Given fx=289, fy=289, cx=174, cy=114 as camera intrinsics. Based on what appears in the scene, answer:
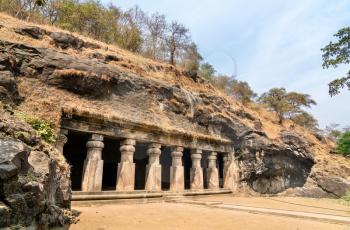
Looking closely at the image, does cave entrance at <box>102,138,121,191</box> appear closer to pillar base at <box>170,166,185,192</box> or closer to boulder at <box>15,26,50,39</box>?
pillar base at <box>170,166,185,192</box>

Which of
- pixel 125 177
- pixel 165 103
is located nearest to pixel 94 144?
pixel 125 177

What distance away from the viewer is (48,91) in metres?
11.0

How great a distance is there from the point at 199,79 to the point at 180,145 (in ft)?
22.8

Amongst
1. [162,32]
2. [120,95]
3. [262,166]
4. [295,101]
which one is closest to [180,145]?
[120,95]

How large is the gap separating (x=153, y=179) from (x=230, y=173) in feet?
18.9

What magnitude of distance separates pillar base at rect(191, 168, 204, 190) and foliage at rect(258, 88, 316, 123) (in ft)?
53.4

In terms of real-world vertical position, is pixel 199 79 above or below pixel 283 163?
above

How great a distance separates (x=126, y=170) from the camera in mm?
11594

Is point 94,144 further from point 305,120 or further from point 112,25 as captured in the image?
point 305,120

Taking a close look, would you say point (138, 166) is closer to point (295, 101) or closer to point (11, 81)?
point (11, 81)

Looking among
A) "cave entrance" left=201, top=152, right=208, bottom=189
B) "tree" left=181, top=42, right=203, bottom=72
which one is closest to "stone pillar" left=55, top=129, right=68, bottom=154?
"cave entrance" left=201, top=152, right=208, bottom=189

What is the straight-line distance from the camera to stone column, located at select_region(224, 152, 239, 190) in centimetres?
1639

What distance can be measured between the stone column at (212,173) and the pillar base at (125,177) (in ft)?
17.4

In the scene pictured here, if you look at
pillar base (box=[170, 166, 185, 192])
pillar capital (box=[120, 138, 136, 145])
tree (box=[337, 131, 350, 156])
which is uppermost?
tree (box=[337, 131, 350, 156])
